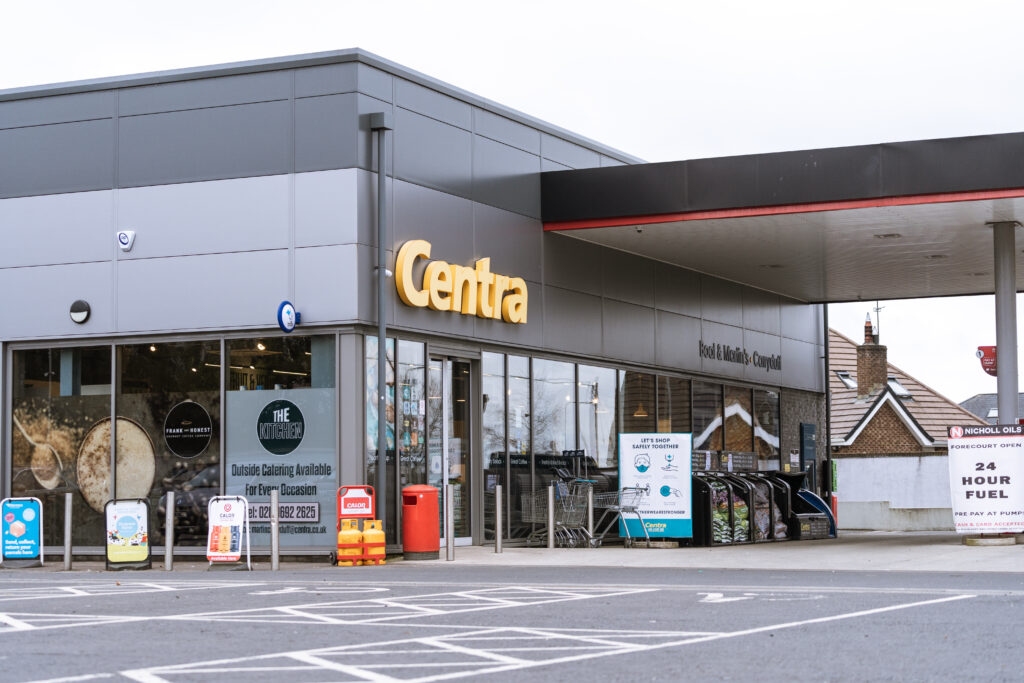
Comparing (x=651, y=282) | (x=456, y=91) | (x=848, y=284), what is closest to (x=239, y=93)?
(x=456, y=91)

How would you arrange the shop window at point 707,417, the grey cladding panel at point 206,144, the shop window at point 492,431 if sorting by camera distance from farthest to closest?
the shop window at point 707,417, the shop window at point 492,431, the grey cladding panel at point 206,144

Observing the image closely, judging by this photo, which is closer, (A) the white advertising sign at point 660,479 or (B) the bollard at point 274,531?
(B) the bollard at point 274,531

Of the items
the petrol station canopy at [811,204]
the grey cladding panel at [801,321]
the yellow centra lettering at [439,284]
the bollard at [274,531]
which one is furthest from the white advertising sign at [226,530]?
the grey cladding panel at [801,321]

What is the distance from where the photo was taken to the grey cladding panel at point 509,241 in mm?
21844

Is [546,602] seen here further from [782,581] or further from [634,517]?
[634,517]

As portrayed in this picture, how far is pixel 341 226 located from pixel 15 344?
5678mm

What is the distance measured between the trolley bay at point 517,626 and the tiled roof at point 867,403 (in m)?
31.8

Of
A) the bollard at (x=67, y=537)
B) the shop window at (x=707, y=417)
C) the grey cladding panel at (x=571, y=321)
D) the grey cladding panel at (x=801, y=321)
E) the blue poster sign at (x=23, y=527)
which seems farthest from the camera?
the grey cladding panel at (x=801, y=321)

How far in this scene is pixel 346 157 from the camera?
19172 millimetres

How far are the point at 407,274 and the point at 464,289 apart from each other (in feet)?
5.76

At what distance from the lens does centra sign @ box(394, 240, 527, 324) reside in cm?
1977

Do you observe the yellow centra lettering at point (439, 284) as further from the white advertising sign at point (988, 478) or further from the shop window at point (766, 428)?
the shop window at point (766, 428)

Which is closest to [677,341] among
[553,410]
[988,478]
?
[553,410]

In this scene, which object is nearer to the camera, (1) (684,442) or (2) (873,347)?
(1) (684,442)
